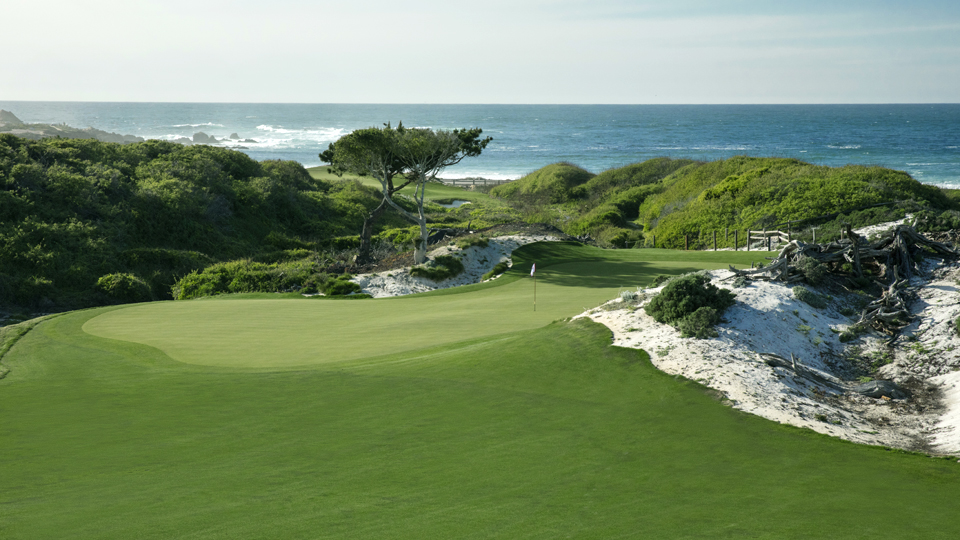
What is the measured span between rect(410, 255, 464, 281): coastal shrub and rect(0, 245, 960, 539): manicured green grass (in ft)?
41.5

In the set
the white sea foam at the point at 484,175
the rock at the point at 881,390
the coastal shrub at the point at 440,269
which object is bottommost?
the coastal shrub at the point at 440,269

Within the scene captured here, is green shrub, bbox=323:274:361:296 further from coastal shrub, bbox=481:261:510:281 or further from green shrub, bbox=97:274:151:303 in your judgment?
green shrub, bbox=97:274:151:303

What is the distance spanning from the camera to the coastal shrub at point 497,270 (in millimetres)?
22064

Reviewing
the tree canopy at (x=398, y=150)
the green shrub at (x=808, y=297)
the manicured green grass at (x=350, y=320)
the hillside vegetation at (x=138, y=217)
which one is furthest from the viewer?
the tree canopy at (x=398, y=150)

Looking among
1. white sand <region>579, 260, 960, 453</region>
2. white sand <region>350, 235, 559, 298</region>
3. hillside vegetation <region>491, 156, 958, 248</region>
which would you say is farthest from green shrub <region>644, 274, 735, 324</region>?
white sand <region>350, 235, 559, 298</region>

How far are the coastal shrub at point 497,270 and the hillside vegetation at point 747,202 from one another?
40.2 ft

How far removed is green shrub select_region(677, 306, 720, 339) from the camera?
923cm

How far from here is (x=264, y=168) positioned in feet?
164

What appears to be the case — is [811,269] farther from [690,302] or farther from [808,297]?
[690,302]

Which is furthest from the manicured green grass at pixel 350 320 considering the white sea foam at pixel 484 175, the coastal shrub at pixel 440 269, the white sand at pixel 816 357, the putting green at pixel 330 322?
the white sea foam at pixel 484 175

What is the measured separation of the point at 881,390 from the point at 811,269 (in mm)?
3456

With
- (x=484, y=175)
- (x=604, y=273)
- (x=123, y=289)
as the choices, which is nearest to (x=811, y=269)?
(x=604, y=273)

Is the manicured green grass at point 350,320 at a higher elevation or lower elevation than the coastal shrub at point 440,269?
higher

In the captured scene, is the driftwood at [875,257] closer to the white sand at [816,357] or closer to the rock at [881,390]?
the white sand at [816,357]
